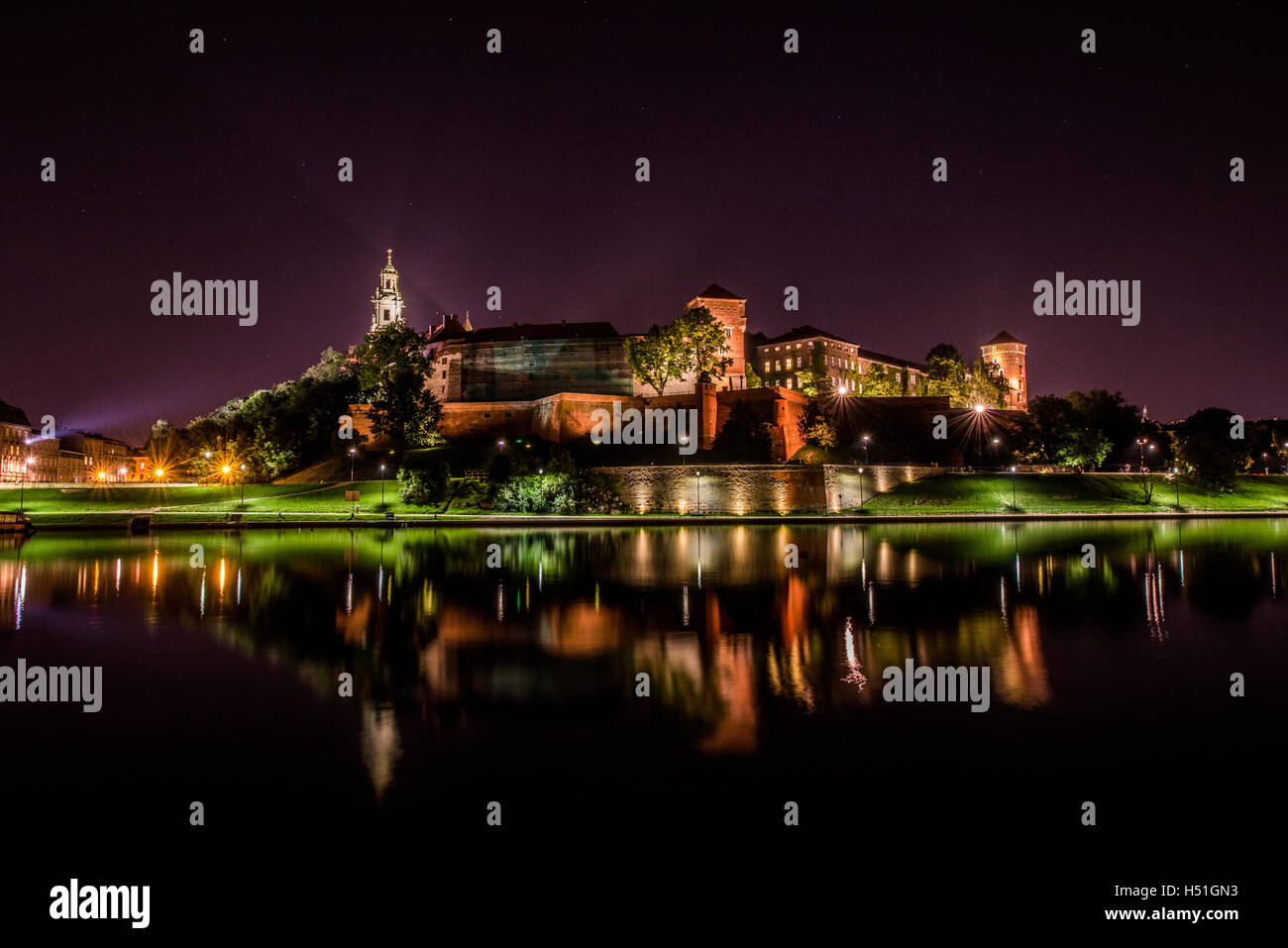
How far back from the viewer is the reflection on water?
6.94 metres

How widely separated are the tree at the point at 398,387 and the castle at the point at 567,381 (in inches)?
Result: 121

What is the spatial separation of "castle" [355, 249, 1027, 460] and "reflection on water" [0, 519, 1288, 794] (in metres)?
31.5

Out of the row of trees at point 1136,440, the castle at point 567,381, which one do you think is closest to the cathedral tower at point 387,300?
the castle at point 567,381

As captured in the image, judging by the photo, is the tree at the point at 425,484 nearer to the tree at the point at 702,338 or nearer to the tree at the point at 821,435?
the tree at the point at 702,338

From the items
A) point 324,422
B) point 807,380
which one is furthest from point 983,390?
point 324,422

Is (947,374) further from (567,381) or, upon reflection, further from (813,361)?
(567,381)

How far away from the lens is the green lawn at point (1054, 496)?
42.5 meters

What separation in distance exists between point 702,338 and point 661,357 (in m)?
3.55

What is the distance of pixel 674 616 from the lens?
10898mm

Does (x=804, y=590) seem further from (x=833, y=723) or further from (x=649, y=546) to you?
(x=649, y=546)

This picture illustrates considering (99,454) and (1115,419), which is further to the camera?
(99,454)

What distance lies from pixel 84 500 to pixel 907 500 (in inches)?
1938

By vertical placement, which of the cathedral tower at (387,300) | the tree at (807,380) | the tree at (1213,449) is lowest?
the tree at (1213,449)

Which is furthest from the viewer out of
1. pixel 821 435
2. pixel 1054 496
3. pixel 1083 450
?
pixel 1083 450
